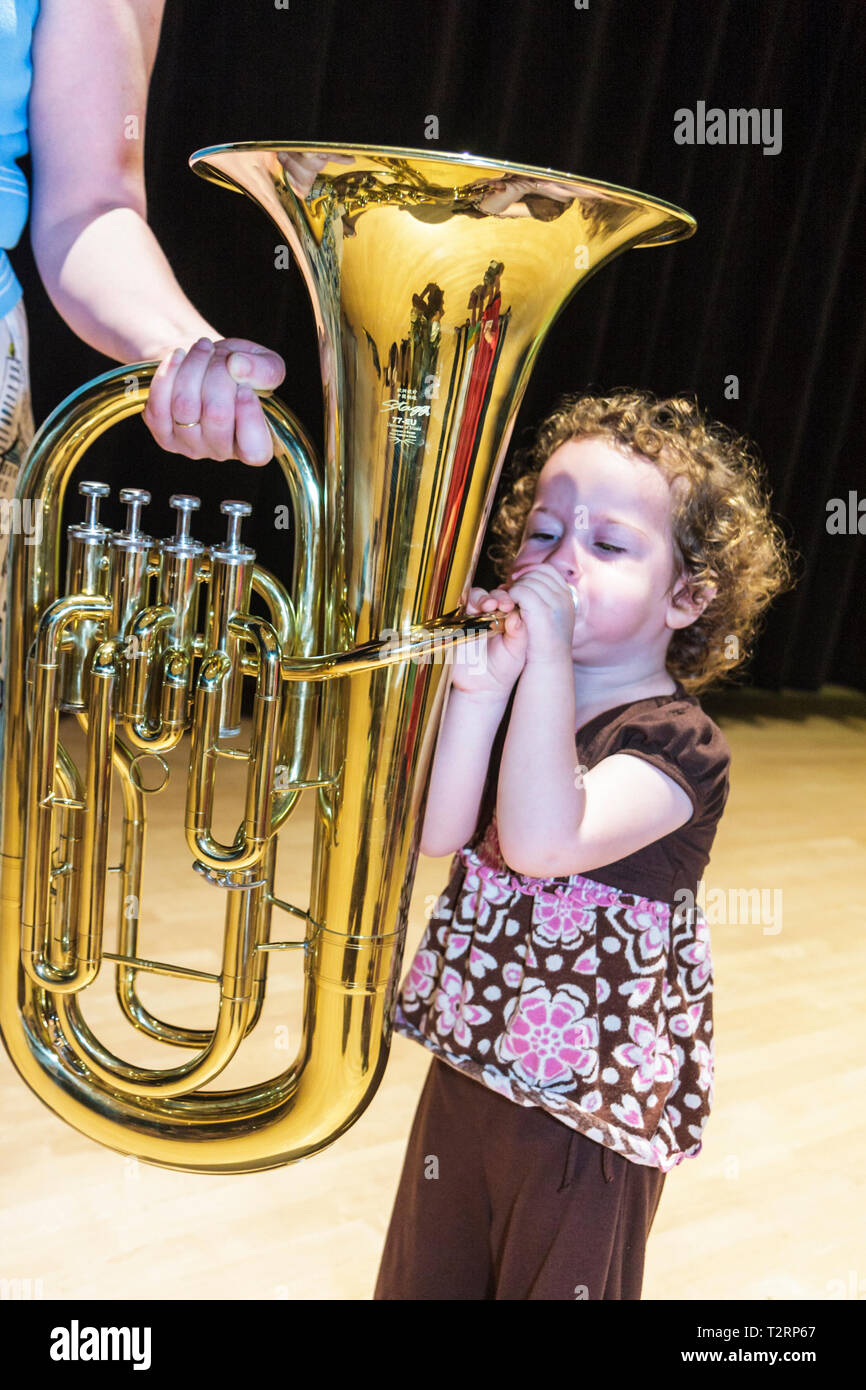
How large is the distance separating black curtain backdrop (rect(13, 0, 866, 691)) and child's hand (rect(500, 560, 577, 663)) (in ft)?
6.06

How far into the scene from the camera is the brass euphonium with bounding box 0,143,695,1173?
2.40 feet

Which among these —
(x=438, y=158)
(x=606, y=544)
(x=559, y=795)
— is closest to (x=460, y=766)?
(x=559, y=795)

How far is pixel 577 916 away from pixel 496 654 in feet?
0.82

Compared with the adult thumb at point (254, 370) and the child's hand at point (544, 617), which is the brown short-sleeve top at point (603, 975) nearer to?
the child's hand at point (544, 617)

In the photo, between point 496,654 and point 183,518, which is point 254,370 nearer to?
point 183,518

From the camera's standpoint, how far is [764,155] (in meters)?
4.53

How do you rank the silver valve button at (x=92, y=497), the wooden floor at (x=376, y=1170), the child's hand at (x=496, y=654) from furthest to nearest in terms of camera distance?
the wooden floor at (x=376, y=1170) → the child's hand at (x=496, y=654) → the silver valve button at (x=92, y=497)

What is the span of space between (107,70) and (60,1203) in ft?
4.12

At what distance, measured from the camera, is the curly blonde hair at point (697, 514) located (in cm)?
107

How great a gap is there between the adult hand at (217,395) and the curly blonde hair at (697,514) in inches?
13.9

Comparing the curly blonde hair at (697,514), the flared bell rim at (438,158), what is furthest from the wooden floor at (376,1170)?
the flared bell rim at (438,158)

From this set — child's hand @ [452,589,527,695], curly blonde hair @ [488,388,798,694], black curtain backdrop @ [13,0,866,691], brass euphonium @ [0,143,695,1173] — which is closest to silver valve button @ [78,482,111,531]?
brass euphonium @ [0,143,695,1173]

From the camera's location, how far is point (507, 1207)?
1026 mm

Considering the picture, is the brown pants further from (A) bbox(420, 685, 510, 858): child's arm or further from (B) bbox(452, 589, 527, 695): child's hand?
(B) bbox(452, 589, 527, 695): child's hand
